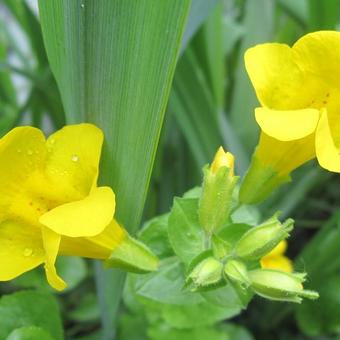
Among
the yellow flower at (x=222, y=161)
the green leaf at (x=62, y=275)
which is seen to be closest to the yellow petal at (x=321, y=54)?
the yellow flower at (x=222, y=161)

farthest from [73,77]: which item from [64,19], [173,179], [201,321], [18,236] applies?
[173,179]

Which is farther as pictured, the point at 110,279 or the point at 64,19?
the point at 110,279

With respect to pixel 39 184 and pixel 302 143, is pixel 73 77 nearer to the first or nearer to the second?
pixel 39 184

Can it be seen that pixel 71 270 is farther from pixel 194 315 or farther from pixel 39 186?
pixel 39 186

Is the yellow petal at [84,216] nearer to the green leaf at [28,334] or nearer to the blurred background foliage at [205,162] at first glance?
the green leaf at [28,334]

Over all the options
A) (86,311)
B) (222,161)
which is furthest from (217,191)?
(86,311)

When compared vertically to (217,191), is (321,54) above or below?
above
